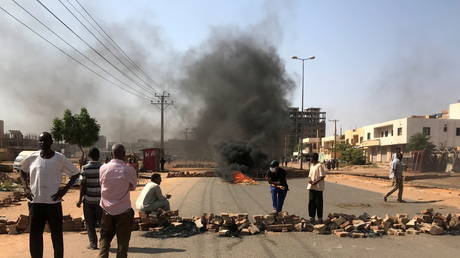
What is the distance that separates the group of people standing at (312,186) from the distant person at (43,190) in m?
5.09

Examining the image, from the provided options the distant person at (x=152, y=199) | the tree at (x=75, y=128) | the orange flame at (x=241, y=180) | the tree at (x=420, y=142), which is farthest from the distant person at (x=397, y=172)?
the tree at (x=420, y=142)

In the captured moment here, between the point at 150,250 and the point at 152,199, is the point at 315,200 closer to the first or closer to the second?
the point at 152,199

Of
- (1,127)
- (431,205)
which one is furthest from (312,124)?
(431,205)

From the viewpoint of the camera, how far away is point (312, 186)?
337 inches

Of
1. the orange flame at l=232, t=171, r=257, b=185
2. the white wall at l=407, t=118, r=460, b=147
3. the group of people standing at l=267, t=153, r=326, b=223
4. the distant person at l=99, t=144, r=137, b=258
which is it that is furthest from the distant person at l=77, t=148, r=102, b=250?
the white wall at l=407, t=118, r=460, b=147

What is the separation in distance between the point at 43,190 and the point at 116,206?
31.9 inches

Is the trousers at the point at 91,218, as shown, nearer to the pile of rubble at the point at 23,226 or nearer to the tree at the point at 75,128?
the pile of rubble at the point at 23,226

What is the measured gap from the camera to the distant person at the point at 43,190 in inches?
183

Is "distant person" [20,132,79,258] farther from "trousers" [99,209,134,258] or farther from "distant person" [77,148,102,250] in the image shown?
"distant person" [77,148,102,250]

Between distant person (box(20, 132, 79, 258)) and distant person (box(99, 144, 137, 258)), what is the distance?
49 cm

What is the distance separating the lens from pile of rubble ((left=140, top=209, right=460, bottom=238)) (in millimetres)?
7703

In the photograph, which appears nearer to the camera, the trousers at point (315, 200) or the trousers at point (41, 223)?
the trousers at point (41, 223)

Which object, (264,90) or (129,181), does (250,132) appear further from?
(129,181)

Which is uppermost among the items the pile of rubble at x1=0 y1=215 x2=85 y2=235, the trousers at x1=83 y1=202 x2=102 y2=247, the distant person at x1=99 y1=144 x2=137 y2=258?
the distant person at x1=99 y1=144 x2=137 y2=258
